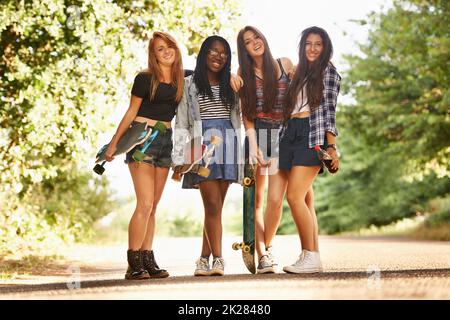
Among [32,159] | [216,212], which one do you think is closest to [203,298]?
[216,212]

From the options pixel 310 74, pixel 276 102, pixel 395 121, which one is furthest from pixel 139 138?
pixel 395 121

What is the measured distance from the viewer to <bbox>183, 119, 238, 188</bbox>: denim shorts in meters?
7.01

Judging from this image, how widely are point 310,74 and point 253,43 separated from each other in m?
0.62

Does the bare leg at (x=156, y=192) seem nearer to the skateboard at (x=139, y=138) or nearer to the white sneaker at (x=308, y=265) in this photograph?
the skateboard at (x=139, y=138)

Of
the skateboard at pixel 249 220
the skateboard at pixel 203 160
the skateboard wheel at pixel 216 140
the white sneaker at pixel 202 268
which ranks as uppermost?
the skateboard wheel at pixel 216 140

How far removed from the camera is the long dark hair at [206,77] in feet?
23.1

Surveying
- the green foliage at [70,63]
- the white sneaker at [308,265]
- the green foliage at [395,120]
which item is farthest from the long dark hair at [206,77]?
the green foliage at [395,120]

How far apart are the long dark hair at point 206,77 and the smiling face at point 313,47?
746 mm

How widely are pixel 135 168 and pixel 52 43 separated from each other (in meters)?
5.85

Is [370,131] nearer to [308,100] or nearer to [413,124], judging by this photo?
[413,124]

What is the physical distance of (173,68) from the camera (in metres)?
7.05

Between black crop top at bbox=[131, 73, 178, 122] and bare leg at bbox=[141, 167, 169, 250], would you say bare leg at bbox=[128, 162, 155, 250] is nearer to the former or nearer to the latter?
bare leg at bbox=[141, 167, 169, 250]

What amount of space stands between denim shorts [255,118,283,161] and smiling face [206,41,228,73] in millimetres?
630

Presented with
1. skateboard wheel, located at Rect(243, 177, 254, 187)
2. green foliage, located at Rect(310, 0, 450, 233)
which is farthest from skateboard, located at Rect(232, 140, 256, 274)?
green foliage, located at Rect(310, 0, 450, 233)
